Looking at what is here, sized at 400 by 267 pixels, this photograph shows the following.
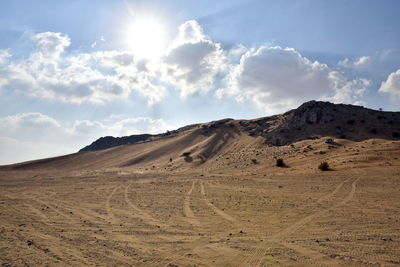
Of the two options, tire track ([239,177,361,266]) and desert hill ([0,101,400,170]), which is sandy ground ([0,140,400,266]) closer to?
tire track ([239,177,361,266])

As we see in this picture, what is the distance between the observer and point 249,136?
5147 centimetres

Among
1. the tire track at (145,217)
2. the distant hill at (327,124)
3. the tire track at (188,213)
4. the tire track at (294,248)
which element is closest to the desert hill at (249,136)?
the distant hill at (327,124)

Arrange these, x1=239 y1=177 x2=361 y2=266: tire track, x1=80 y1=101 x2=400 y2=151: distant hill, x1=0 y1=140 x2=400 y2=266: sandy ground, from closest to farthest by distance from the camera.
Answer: x1=239 y1=177 x2=361 y2=266: tire track → x1=0 y1=140 x2=400 y2=266: sandy ground → x1=80 y1=101 x2=400 y2=151: distant hill

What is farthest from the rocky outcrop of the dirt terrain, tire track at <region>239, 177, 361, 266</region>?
tire track at <region>239, 177, 361, 266</region>

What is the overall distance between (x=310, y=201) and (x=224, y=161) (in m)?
26.5

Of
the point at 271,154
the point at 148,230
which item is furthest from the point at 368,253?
the point at 271,154

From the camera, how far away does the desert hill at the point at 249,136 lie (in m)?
Answer: 43.2

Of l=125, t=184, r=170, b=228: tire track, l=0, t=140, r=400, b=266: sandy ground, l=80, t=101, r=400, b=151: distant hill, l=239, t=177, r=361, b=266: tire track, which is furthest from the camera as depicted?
l=80, t=101, r=400, b=151: distant hill

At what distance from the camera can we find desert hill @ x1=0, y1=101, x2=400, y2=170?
43250 mm

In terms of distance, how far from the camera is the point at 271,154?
122 ft

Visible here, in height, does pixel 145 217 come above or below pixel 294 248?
above

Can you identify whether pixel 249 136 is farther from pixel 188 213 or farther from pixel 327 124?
pixel 188 213

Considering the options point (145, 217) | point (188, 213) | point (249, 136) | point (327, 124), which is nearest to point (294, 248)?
point (188, 213)

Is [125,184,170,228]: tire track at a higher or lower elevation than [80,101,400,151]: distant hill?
lower
